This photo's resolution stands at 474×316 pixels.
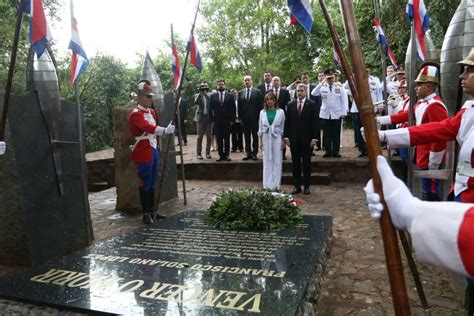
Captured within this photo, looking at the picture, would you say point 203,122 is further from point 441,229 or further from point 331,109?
point 441,229

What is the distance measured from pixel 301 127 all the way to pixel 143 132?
2.87 metres

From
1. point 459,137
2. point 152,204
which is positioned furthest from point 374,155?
point 152,204

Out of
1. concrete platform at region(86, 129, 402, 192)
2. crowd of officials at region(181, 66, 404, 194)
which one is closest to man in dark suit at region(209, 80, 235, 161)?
crowd of officials at region(181, 66, 404, 194)

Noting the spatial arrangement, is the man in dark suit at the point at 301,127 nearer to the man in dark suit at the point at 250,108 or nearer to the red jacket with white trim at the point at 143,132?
the man in dark suit at the point at 250,108

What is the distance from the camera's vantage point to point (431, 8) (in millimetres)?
10266

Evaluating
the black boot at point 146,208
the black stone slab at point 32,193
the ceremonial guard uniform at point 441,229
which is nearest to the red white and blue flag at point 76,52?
the black stone slab at point 32,193

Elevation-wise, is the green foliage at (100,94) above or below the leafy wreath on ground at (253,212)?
above

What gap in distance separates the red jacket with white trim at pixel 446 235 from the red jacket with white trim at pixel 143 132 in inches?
183

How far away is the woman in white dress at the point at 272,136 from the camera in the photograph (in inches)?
277

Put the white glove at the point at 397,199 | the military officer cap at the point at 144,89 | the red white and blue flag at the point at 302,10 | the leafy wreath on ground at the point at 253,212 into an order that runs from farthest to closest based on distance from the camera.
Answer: the military officer cap at the point at 144,89
the leafy wreath on ground at the point at 253,212
the red white and blue flag at the point at 302,10
the white glove at the point at 397,199

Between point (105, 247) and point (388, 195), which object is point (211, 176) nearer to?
point (105, 247)

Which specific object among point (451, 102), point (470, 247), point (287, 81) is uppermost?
point (287, 81)

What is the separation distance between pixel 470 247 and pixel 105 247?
10.8ft

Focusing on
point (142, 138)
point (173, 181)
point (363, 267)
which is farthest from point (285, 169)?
point (363, 267)
